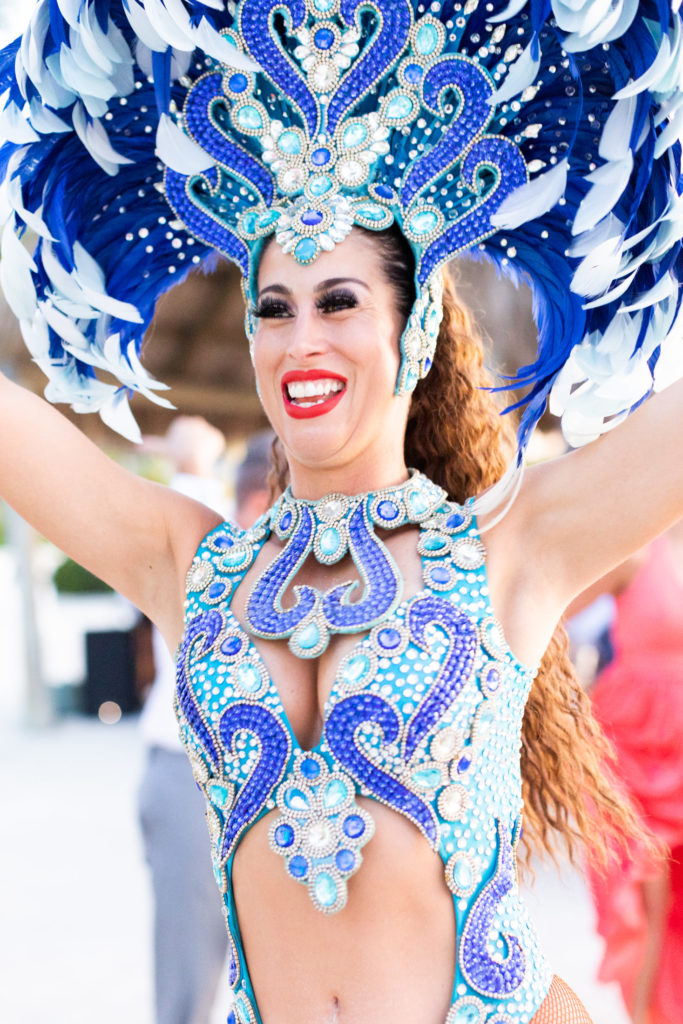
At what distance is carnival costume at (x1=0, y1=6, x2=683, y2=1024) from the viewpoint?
1734mm

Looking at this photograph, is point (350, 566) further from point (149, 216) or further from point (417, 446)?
point (149, 216)

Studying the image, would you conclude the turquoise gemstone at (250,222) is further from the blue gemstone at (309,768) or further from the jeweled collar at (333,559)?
the blue gemstone at (309,768)

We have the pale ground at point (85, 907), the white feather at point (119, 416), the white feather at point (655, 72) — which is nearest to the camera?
the white feather at point (655, 72)

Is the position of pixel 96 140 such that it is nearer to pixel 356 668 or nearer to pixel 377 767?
pixel 356 668

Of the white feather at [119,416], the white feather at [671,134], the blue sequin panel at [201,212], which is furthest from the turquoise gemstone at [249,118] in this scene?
the white feather at [671,134]

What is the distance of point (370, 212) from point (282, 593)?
65cm

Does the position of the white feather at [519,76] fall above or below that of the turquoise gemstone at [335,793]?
above

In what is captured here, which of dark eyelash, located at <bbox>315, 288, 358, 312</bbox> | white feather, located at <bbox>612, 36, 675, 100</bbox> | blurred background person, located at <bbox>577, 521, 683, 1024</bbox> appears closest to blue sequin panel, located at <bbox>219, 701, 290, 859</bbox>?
dark eyelash, located at <bbox>315, 288, 358, 312</bbox>

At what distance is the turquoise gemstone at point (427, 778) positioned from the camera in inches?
68.0

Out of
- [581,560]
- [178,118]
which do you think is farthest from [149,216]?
[581,560]

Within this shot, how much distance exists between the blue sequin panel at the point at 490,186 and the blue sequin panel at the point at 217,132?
34cm

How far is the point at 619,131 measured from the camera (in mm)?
1762

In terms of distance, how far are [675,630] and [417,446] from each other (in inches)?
57.1

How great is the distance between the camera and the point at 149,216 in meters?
2.16
